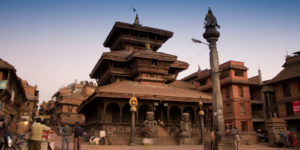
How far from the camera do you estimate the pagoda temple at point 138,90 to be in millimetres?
21688

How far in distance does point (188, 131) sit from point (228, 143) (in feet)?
28.1

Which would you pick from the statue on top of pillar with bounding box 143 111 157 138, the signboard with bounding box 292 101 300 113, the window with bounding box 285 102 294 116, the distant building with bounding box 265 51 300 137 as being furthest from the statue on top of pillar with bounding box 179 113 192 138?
the window with bounding box 285 102 294 116

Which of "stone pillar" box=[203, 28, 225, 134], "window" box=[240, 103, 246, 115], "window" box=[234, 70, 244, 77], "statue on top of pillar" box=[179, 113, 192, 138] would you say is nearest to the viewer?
"stone pillar" box=[203, 28, 225, 134]

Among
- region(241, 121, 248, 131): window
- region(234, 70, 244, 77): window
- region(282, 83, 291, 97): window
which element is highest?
region(234, 70, 244, 77): window

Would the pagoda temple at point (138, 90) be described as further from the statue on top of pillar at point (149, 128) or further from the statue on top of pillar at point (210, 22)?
the statue on top of pillar at point (210, 22)

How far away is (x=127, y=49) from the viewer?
3397 centimetres

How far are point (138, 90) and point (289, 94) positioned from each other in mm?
25085

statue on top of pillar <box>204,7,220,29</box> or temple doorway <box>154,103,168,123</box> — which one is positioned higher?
statue on top of pillar <box>204,7,220,29</box>

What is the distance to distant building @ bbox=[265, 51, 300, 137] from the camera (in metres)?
33.1

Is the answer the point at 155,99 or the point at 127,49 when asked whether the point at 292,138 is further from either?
the point at 127,49

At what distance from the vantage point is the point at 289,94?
34.6 metres

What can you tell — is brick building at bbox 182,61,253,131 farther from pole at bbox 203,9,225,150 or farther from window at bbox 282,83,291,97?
pole at bbox 203,9,225,150

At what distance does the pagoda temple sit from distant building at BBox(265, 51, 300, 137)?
47.8 ft

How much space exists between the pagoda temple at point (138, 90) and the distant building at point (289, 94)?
14.6 metres
